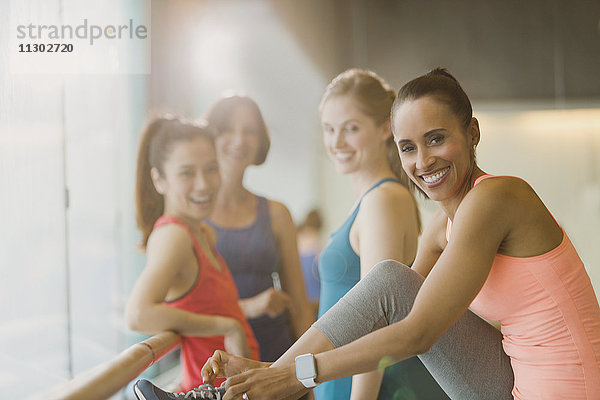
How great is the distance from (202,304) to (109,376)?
0.58 m

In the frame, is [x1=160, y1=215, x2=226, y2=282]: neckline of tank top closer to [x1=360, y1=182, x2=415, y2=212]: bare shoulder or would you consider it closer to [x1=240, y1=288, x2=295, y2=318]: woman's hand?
[x1=240, y1=288, x2=295, y2=318]: woman's hand

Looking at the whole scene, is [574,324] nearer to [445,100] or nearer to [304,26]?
[445,100]

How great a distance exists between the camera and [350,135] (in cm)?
135

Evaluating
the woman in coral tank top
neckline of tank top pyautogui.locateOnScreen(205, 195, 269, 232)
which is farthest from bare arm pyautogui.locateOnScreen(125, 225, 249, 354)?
the woman in coral tank top

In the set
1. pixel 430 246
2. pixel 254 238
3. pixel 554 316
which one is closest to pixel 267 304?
pixel 254 238

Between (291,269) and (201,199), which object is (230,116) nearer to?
(201,199)

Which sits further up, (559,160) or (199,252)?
(559,160)

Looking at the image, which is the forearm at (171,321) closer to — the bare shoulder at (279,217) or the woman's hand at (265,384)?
the bare shoulder at (279,217)

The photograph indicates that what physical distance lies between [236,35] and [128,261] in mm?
773

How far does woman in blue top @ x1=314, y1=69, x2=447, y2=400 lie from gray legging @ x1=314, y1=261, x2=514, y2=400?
0.57 ft

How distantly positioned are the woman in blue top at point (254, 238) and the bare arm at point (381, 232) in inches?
23.2

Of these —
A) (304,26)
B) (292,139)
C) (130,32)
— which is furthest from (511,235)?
(304,26)

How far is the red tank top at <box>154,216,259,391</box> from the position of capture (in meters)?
1.41

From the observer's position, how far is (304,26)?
2.01 meters
